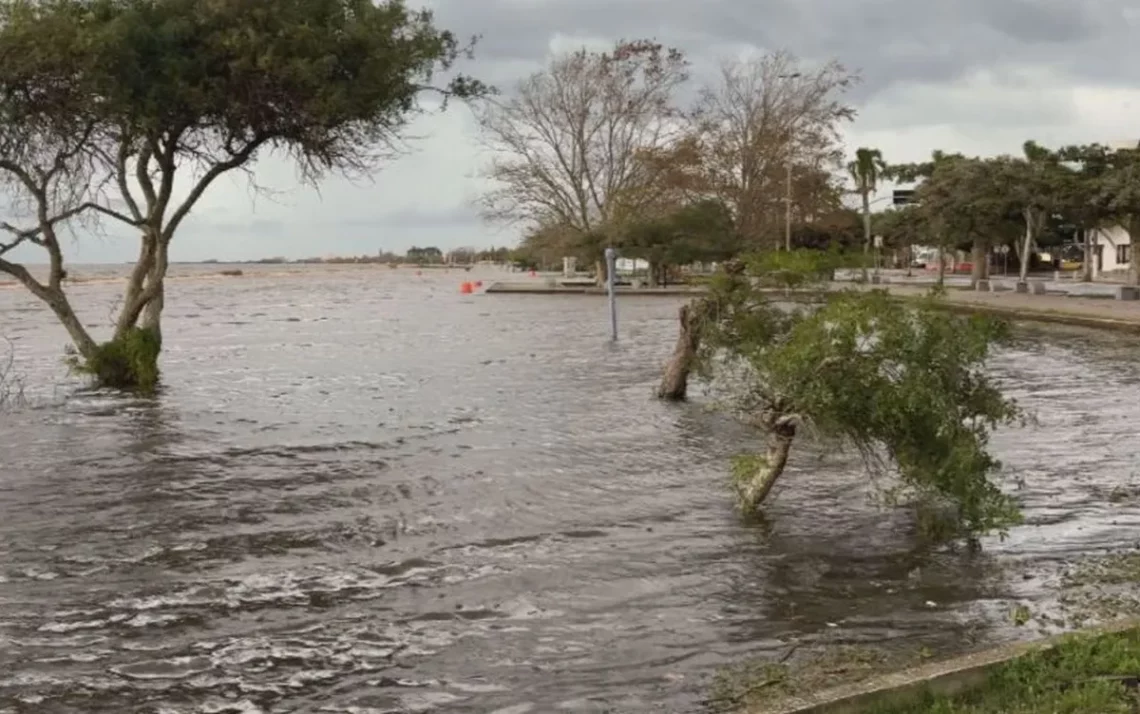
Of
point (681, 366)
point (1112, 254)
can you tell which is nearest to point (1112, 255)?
point (1112, 254)

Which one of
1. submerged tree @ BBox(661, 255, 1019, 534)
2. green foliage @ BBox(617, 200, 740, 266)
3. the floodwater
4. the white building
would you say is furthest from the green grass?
the white building

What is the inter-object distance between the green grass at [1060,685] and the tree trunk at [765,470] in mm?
4143

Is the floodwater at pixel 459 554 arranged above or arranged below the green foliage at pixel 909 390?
below

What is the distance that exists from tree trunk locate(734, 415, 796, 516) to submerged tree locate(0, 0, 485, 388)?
33.9 ft

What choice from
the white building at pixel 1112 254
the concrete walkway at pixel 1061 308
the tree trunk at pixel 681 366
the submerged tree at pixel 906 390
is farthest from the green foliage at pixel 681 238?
the submerged tree at pixel 906 390

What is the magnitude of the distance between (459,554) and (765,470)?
8.97 feet

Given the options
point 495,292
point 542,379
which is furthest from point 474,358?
point 495,292

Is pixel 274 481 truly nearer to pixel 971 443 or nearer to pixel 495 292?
pixel 971 443

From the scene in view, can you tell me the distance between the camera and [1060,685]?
17.5 ft

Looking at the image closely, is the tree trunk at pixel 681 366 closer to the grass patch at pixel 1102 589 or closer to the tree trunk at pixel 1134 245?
the grass patch at pixel 1102 589

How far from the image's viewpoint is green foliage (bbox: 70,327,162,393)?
854 inches

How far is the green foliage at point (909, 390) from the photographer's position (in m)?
8.78

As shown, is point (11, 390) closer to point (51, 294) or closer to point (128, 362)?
point (128, 362)

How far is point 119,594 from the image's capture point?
8.23 m
